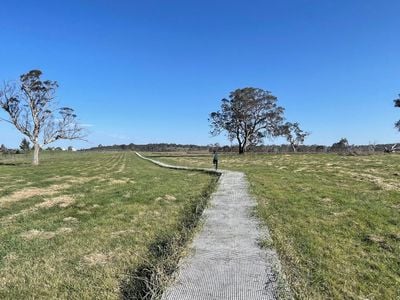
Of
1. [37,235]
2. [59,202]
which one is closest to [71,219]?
[37,235]

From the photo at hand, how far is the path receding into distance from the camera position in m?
3.94

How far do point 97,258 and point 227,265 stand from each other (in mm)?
2076

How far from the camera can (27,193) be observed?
41.2ft

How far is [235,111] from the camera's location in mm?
52656

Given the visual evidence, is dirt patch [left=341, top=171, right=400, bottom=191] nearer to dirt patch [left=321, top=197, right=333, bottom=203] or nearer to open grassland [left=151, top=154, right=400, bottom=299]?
open grassland [left=151, top=154, right=400, bottom=299]

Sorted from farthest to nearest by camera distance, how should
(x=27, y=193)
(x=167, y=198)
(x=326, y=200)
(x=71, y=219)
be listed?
(x=27, y=193), (x=167, y=198), (x=326, y=200), (x=71, y=219)

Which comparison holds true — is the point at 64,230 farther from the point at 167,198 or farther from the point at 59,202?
the point at 167,198

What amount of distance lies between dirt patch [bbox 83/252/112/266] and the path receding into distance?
50.1 inches

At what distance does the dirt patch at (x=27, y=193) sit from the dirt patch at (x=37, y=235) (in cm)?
369

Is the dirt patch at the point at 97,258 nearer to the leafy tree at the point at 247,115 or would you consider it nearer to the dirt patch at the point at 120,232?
the dirt patch at the point at 120,232

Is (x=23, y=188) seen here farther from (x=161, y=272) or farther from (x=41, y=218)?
(x=161, y=272)

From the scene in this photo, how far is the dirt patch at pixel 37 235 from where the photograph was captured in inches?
266

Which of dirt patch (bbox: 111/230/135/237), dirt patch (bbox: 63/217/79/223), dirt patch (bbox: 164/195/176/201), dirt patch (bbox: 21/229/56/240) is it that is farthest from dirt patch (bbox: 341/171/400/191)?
dirt patch (bbox: 21/229/56/240)

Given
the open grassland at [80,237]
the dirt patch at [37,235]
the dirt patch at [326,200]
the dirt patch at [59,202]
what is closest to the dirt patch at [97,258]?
the open grassland at [80,237]
